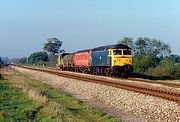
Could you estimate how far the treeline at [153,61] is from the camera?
1768 inches

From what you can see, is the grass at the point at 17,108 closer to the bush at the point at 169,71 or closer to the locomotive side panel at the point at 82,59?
the bush at the point at 169,71

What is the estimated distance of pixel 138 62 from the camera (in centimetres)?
5450

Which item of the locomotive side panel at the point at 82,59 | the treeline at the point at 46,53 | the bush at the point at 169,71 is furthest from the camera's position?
the treeline at the point at 46,53

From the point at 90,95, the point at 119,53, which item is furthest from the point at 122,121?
the point at 119,53

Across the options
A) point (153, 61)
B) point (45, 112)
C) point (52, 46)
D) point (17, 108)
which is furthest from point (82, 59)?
point (52, 46)

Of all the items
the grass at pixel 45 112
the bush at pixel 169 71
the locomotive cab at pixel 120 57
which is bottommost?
the grass at pixel 45 112

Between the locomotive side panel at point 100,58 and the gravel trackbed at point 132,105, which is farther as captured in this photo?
the locomotive side panel at point 100,58

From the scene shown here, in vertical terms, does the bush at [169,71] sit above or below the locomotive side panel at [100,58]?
below

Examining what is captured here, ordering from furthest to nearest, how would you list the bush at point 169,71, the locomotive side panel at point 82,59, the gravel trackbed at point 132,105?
1. the locomotive side panel at point 82,59
2. the bush at point 169,71
3. the gravel trackbed at point 132,105

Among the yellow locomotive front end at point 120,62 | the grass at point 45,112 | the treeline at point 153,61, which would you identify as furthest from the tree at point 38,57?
the grass at point 45,112

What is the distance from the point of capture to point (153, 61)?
5647 centimetres

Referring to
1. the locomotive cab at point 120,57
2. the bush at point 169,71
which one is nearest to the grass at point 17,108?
the locomotive cab at point 120,57

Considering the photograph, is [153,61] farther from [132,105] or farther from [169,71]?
[132,105]

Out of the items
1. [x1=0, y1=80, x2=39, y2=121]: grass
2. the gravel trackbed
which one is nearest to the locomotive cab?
the gravel trackbed
